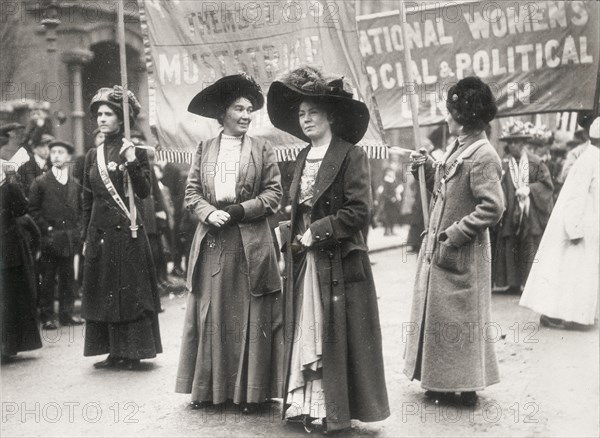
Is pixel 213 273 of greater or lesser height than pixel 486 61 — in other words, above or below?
below

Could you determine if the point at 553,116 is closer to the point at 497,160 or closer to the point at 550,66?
the point at 550,66

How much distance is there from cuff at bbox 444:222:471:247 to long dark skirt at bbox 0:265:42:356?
→ 3756mm

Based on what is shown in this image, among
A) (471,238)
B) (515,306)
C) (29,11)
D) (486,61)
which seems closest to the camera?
(471,238)

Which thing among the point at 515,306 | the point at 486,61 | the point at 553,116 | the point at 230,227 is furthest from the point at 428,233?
the point at 553,116

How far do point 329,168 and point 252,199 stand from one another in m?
0.76

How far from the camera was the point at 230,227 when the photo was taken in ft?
16.3

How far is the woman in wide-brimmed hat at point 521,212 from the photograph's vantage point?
9.67 meters

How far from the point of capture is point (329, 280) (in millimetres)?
4383

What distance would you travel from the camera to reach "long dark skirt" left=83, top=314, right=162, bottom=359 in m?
5.90

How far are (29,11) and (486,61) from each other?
276 inches

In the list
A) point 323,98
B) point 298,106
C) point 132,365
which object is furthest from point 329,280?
point 132,365

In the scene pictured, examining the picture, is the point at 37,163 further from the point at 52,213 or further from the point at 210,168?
the point at 210,168

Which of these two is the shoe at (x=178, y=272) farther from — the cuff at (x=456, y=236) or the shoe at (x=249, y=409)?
the cuff at (x=456, y=236)

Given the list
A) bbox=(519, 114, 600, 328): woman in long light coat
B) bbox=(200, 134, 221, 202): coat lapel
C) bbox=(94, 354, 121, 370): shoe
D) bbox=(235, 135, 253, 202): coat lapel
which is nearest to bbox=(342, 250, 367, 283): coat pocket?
bbox=(235, 135, 253, 202): coat lapel
